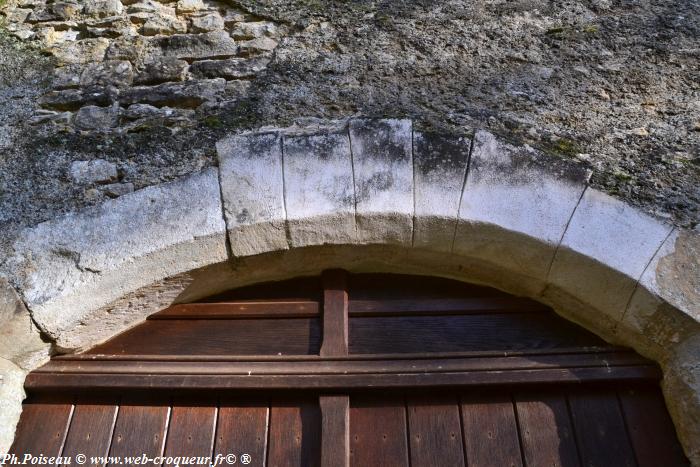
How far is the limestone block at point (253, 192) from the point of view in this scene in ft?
5.55

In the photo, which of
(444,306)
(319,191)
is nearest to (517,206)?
(444,306)

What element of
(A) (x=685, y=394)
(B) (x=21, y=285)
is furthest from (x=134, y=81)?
(A) (x=685, y=394)

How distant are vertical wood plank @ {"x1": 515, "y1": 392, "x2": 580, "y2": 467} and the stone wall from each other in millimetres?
1286

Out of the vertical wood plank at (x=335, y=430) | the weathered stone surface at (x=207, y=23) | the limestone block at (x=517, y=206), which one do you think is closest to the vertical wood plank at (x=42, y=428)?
the vertical wood plank at (x=335, y=430)

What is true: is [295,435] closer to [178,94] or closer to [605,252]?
[605,252]

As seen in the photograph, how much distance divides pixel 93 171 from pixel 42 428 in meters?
0.74

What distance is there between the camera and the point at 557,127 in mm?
1857

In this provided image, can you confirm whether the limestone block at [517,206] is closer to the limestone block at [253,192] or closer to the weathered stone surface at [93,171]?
the limestone block at [253,192]

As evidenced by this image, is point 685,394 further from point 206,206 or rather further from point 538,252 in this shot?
point 206,206

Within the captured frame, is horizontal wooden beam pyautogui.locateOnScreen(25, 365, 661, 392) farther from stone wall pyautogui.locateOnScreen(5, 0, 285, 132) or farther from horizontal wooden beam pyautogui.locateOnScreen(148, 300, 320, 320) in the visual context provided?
stone wall pyautogui.locateOnScreen(5, 0, 285, 132)

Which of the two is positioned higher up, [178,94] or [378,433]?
[178,94]

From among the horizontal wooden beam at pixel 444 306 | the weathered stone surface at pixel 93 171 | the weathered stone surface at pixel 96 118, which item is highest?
the weathered stone surface at pixel 96 118

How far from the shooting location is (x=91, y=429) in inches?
63.4

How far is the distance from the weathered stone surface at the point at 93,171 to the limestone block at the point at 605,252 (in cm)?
131
